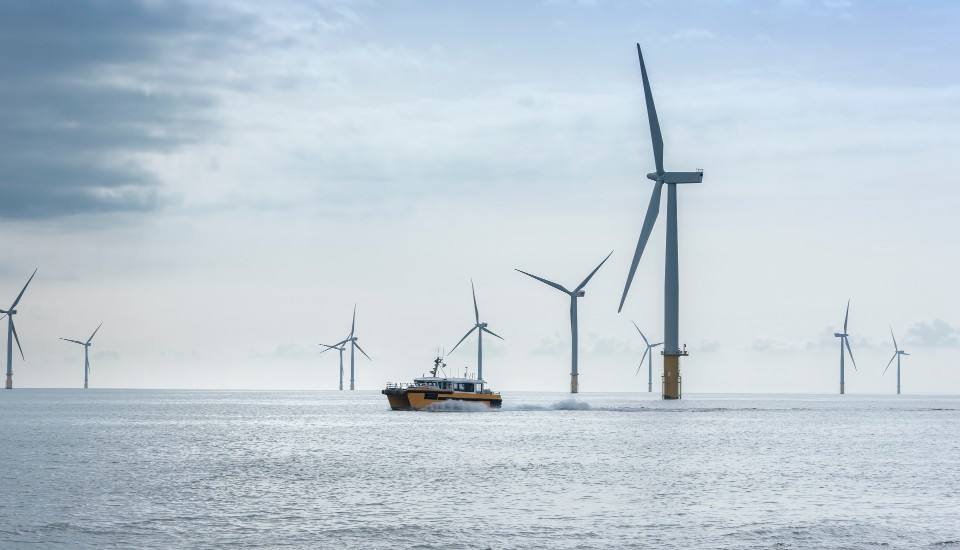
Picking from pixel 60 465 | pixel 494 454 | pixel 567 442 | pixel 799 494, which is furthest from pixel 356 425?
pixel 799 494

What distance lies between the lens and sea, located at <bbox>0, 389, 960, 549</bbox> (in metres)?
59.5

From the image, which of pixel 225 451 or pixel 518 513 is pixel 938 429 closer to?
pixel 225 451

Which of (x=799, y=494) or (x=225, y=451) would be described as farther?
(x=225, y=451)

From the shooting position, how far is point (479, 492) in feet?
261

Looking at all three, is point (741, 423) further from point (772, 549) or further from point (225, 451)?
point (772, 549)

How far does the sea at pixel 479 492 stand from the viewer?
59.5 metres

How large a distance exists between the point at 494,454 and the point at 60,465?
38529 mm

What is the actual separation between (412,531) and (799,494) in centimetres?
2975

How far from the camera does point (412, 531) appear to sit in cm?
6097

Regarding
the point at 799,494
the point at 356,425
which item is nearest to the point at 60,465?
the point at 799,494

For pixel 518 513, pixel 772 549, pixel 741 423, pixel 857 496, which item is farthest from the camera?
pixel 741 423

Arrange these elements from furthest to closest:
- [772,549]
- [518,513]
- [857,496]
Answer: [857,496]
[518,513]
[772,549]

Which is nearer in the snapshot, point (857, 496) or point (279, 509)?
point (279, 509)

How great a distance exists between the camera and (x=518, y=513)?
68.1m
